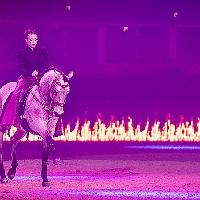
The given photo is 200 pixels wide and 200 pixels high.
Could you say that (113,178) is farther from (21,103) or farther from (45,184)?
(21,103)

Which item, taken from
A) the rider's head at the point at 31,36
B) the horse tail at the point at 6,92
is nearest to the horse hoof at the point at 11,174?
the horse tail at the point at 6,92

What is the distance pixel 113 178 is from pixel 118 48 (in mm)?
24480

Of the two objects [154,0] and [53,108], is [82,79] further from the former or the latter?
[53,108]

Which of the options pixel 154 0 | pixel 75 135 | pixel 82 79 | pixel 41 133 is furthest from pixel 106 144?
pixel 154 0

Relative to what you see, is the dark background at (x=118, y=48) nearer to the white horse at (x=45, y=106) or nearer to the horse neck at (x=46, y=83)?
the white horse at (x=45, y=106)

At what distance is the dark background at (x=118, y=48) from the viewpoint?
37.9 m

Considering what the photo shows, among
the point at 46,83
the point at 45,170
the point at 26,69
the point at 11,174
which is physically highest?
the point at 26,69

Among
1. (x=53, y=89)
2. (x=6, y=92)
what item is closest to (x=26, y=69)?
(x=6, y=92)

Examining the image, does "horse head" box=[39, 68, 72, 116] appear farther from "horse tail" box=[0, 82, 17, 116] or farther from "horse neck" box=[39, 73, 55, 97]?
"horse tail" box=[0, 82, 17, 116]

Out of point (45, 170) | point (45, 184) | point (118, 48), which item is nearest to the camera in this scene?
point (45, 184)

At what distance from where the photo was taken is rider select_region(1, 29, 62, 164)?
15.2m

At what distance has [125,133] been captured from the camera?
3003 cm

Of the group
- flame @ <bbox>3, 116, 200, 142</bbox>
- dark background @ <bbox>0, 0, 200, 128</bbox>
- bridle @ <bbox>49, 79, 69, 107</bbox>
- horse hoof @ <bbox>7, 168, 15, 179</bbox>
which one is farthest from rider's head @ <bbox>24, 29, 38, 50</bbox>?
dark background @ <bbox>0, 0, 200, 128</bbox>

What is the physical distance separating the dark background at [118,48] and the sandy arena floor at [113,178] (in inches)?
654
